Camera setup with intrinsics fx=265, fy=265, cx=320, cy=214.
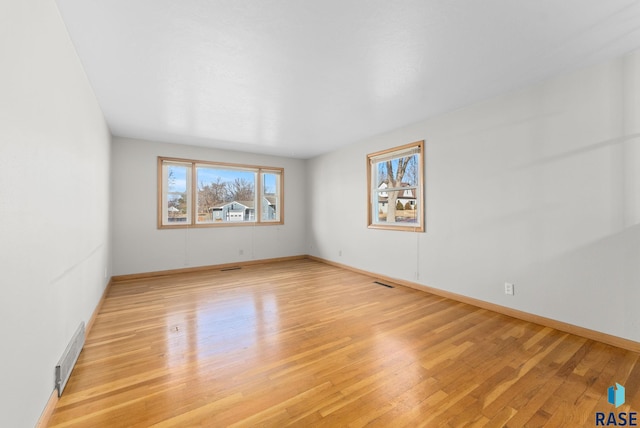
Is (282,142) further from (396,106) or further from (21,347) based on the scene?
(21,347)

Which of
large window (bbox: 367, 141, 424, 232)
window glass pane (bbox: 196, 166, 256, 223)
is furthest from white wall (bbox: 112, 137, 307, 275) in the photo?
large window (bbox: 367, 141, 424, 232)

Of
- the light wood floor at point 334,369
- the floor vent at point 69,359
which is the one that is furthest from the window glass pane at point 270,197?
the floor vent at point 69,359

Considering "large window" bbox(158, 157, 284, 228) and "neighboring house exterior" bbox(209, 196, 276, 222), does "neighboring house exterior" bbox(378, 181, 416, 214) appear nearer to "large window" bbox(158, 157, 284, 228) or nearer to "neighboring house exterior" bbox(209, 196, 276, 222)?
"large window" bbox(158, 157, 284, 228)

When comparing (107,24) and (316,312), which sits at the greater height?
(107,24)

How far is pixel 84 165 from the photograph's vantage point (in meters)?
2.49

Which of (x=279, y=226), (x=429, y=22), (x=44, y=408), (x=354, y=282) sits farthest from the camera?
(x=279, y=226)

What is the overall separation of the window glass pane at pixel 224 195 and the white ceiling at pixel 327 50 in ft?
6.56

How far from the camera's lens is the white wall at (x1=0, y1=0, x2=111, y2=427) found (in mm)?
1136

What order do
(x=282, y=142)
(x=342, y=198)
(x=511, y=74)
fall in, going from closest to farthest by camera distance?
(x=511, y=74)
(x=282, y=142)
(x=342, y=198)

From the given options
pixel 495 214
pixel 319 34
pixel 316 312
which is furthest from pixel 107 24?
pixel 495 214

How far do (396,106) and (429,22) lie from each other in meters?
1.56

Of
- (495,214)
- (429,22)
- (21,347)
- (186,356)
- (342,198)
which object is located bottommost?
(186,356)

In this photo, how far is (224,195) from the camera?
5.77 metres

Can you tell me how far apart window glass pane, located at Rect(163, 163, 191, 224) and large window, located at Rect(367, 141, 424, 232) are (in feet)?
12.0
